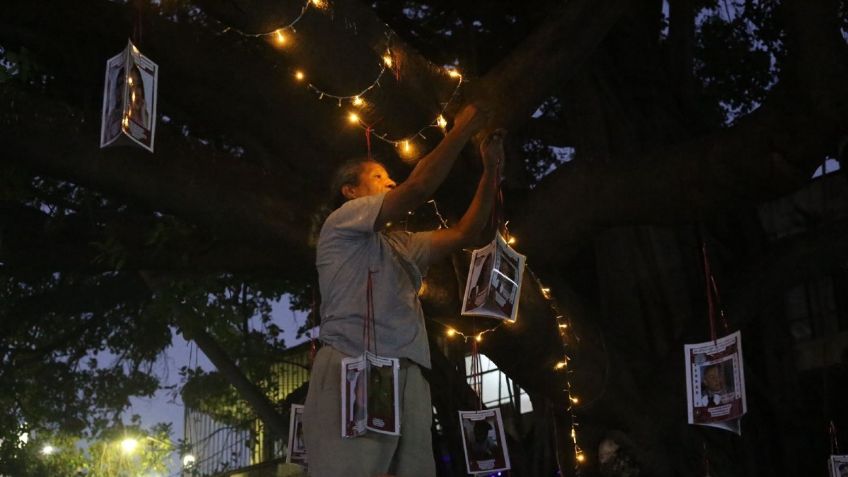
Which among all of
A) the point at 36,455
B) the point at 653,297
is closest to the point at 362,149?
the point at 653,297

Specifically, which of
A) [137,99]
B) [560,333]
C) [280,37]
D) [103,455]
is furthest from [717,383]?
[103,455]

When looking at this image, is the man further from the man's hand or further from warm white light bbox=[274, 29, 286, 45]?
warm white light bbox=[274, 29, 286, 45]

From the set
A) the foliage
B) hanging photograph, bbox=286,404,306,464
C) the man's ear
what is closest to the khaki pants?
the man's ear

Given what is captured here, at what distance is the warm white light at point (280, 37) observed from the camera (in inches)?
138

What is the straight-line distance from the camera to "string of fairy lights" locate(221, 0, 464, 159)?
3.50m

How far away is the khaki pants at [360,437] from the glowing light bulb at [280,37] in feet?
3.94

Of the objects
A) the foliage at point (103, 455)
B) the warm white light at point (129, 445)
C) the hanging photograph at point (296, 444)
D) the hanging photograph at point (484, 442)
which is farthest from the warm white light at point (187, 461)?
the hanging photograph at point (484, 442)

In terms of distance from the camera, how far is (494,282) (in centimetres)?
346

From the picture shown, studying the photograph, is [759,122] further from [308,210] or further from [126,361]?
[126,361]

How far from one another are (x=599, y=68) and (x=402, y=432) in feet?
13.7

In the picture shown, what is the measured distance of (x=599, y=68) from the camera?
21.4 ft

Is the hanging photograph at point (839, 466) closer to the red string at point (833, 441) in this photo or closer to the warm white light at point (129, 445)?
the red string at point (833, 441)

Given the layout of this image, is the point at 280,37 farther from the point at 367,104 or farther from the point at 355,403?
the point at 355,403

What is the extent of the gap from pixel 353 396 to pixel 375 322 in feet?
0.87
